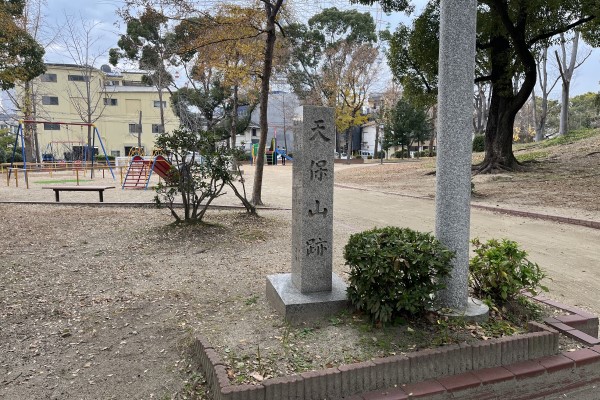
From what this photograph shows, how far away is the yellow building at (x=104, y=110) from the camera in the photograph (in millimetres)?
36094

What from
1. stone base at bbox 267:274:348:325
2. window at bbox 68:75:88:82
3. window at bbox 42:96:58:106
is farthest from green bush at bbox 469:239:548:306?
window at bbox 42:96:58:106

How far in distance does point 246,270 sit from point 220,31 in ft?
21.1

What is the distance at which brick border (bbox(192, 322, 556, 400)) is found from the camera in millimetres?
2279

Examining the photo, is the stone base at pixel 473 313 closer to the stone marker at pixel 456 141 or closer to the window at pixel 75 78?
the stone marker at pixel 456 141

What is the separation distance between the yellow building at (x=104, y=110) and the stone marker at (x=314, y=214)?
3582 cm

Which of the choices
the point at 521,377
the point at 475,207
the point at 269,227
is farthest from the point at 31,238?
the point at 475,207

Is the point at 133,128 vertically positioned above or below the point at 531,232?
above

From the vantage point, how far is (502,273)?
10.2ft

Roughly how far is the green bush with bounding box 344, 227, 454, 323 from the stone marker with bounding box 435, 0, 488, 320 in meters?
0.22

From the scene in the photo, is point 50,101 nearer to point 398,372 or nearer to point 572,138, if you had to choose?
point 572,138

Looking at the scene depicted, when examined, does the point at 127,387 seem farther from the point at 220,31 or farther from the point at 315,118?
the point at 220,31

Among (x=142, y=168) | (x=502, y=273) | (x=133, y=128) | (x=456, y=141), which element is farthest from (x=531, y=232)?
(x=133, y=128)

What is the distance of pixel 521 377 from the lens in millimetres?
2562

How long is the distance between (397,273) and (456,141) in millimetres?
1018
